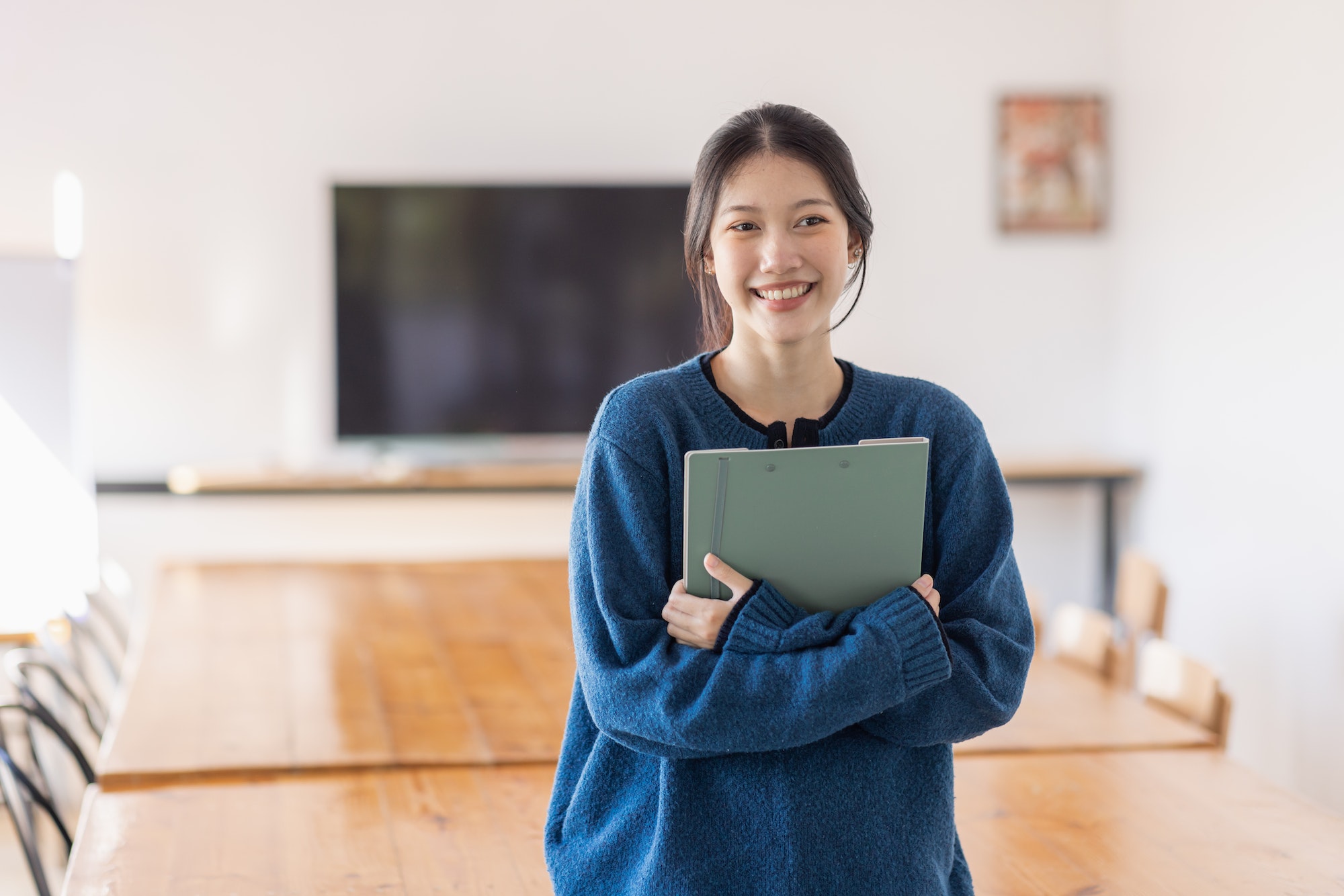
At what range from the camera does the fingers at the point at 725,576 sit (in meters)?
1.26

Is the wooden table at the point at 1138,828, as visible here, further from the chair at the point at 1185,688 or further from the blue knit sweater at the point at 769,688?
the blue knit sweater at the point at 769,688

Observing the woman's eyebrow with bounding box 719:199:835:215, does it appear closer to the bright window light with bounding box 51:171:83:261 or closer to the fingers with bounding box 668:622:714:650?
the fingers with bounding box 668:622:714:650

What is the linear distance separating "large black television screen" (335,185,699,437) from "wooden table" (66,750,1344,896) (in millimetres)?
2686

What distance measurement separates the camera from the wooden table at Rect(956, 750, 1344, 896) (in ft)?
5.53

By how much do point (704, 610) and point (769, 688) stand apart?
101mm

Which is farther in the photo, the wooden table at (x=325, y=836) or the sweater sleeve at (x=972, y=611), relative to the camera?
the wooden table at (x=325, y=836)

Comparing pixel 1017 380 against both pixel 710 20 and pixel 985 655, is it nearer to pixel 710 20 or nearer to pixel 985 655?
pixel 710 20

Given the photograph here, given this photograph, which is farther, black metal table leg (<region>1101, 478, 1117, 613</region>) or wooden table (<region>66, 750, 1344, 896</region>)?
black metal table leg (<region>1101, 478, 1117, 613</region>)

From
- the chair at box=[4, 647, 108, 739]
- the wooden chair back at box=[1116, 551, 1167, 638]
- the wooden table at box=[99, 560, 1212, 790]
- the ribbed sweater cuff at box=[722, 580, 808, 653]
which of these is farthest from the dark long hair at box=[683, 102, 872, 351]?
the wooden chair back at box=[1116, 551, 1167, 638]

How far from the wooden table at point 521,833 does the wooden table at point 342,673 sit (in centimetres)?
11

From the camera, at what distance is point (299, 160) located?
14.9 ft

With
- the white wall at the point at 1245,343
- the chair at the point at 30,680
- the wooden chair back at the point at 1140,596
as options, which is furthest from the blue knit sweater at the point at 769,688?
the white wall at the point at 1245,343

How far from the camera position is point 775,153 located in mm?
1332

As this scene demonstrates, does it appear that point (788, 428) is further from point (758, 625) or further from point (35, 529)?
point (35, 529)
